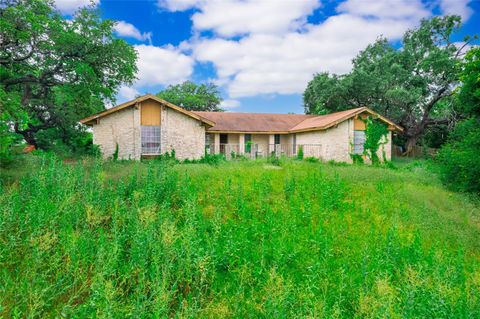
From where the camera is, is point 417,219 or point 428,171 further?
point 428,171

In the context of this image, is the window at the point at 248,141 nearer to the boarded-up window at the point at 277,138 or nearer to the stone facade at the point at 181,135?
the boarded-up window at the point at 277,138

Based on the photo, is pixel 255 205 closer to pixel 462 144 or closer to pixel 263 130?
pixel 462 144

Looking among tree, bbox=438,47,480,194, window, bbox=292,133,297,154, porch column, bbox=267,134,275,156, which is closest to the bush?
tree, bbox=438,47,480,194

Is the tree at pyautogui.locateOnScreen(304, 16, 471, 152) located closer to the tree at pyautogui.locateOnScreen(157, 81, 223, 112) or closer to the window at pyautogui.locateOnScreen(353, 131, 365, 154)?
the window at pyautogui.locateOnScreen(353, 131, 365, 154)

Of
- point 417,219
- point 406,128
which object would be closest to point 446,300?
point 417,219

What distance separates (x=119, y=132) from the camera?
1617 centimetres

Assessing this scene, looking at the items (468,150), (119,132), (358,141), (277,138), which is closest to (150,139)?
(119,132)

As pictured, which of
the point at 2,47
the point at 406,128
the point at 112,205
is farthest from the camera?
the point at 406,128

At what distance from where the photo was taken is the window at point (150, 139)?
54.3 ft

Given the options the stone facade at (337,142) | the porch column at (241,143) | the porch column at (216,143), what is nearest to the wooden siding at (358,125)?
the stone facade at (337,142)

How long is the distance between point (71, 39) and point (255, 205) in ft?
38.3

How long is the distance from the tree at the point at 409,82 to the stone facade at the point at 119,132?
1843 centimetres

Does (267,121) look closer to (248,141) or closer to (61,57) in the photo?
(248,141)

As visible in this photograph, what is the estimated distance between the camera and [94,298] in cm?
306
